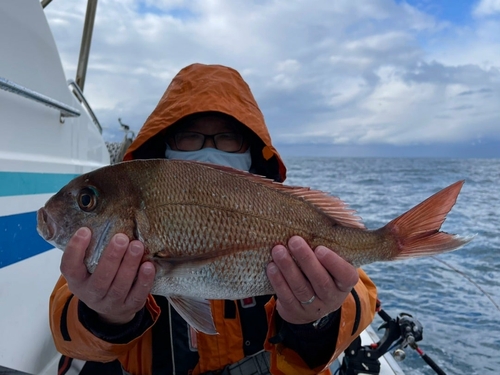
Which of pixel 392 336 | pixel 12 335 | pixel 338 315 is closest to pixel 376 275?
pixel 392 336

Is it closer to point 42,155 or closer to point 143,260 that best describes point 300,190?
point 143,260

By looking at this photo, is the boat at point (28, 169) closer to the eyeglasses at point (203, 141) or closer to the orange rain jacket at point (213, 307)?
the orange rain jacket at point (213, 307)

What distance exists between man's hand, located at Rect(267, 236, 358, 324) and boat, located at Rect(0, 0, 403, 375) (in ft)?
4.50

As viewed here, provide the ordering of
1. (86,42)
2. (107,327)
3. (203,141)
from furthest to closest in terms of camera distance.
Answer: (86,42) < (203,141) < (107,327)

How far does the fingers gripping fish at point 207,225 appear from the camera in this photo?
4.52ft

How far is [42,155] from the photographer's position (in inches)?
93.9

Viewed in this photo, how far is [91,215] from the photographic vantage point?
1.40 metres

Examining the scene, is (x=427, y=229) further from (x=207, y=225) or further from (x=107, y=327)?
(x=107, y=327)

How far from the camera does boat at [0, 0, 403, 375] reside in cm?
193

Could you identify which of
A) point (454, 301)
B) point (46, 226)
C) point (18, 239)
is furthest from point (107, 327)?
point (454, 301)

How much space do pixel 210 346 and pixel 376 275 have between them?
21.9 feet

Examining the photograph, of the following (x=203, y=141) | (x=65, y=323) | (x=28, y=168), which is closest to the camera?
(x=65, y=323)

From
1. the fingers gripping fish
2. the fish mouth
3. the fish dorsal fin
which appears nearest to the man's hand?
the fingers gripping fish

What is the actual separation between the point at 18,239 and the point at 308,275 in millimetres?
1549
